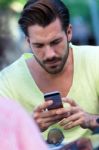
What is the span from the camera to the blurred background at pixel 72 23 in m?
5.32

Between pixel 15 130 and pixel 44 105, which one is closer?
pixel 15 130

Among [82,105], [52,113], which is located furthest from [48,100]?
[82,105]

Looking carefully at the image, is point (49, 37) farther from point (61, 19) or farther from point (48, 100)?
point (48, 100)

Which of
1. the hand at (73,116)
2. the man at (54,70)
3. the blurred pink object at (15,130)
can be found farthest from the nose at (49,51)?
the blurred pink object at (15,130)

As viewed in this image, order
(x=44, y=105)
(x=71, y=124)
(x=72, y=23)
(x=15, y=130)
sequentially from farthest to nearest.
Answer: (x=72, y=23) < (x=71, y=124) < (x=44, y=105) < (x=15, y=130)

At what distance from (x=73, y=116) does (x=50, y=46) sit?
40 centimetres

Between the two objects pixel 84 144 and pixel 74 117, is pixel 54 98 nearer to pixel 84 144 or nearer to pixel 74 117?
pixel 74 117

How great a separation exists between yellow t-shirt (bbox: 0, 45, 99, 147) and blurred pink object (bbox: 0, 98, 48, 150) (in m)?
1.61

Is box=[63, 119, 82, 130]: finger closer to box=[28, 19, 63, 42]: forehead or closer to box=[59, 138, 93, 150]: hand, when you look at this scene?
box=[59, 138, 93, 150]: hand

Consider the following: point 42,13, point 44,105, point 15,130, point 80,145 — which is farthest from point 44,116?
point 15,130

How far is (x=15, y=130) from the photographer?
89 cm

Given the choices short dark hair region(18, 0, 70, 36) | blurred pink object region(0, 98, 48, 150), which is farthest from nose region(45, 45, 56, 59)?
blurred pink object region(0, 98, 48, 150)

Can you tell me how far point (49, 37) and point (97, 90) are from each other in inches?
14.0

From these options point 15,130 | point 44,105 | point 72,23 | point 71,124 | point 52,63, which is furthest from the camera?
point 72,23
